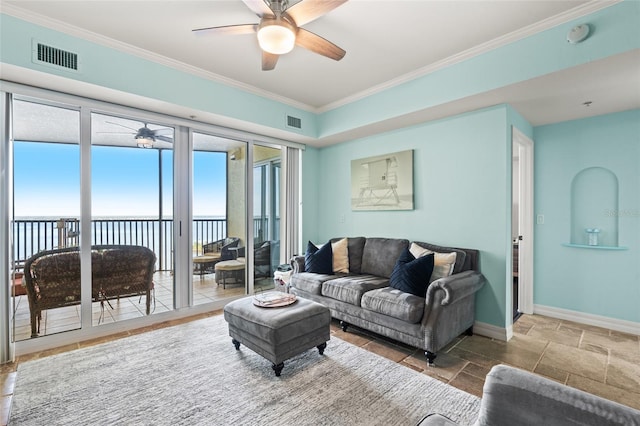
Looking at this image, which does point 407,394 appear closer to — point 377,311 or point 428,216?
point 377,311

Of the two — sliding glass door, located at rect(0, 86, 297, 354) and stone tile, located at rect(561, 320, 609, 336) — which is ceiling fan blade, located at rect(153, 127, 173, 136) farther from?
stone tile, located at rect(561, 320, 609, 336)

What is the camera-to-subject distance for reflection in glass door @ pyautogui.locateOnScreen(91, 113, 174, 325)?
10.3 ft

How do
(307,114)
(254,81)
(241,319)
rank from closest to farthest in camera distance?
(241,319), (254,81), (307,114)

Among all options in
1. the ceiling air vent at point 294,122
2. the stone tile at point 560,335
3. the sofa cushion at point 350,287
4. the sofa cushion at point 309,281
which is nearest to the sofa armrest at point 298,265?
the sofa cushion at point 309,281

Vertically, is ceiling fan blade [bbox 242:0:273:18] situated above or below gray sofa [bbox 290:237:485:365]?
above

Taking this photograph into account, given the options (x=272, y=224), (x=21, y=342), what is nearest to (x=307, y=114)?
(x=272, y=224)

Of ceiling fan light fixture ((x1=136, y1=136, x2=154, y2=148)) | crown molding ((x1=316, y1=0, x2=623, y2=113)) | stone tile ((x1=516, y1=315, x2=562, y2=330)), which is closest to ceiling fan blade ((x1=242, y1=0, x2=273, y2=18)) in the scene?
crown molding ((x1=316, y1=0, x2=623, y2=113))

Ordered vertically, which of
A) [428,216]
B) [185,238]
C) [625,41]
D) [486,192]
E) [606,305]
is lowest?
[606,305]

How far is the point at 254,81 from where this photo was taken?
143 inches

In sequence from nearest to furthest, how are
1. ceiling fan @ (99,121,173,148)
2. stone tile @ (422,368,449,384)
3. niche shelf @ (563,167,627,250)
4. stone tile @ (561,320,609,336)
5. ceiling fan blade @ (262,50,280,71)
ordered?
stone tile @ (422,368,449,384), ceiling fan blade @ (262,50,280,71), stone tile @ (561,320,609,336), niche shelf @ (563,167,627,250), ceiling fan @ (99,121,173,148)

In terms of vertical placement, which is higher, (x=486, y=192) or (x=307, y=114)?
(x=307, y=114)

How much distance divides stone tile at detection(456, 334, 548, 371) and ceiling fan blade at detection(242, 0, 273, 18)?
3.44 meters

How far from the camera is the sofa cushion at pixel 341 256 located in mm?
3886

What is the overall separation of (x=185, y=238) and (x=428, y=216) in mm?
3183
